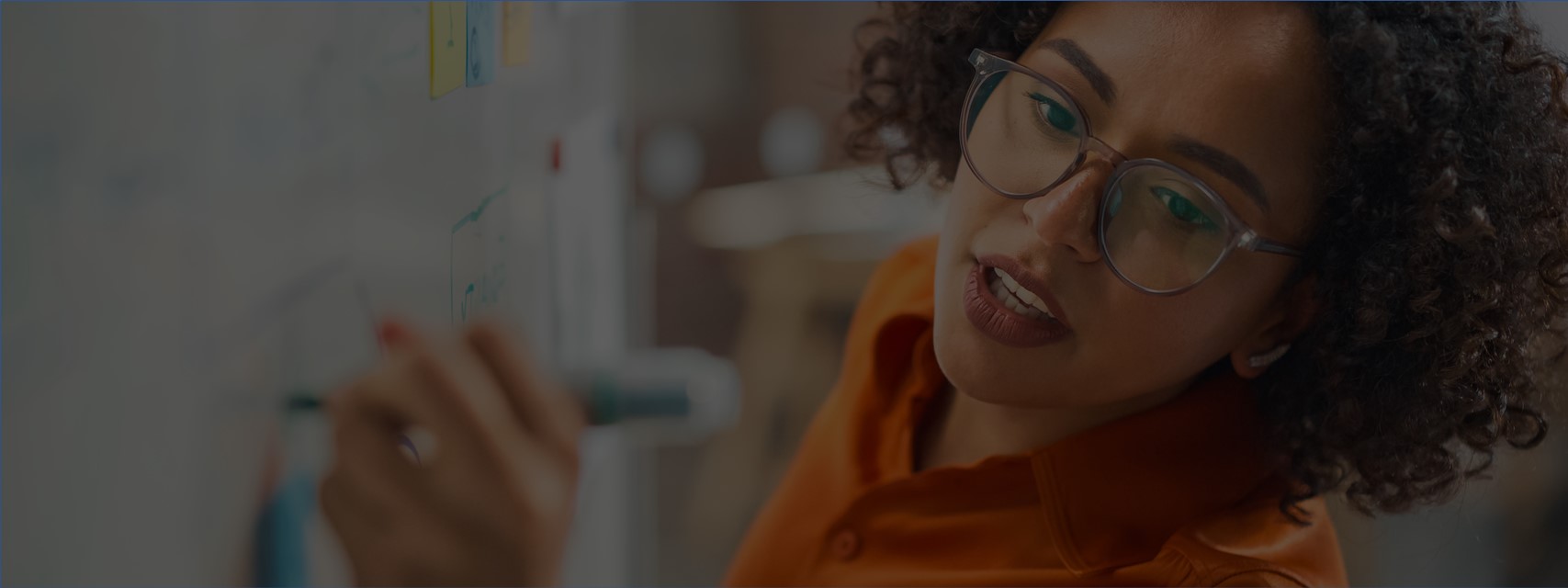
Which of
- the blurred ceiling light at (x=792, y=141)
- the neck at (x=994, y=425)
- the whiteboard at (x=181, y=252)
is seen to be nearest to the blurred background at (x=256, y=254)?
the whiteboard at (x=181, y=252)

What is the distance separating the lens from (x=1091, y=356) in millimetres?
560

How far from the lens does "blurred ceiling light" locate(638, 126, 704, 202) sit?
5.38 feet

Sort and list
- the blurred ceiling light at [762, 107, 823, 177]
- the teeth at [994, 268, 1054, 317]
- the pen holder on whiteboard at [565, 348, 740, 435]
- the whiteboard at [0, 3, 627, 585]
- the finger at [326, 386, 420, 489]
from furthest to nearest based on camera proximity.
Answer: the blurred ceiling light at [762, 107, 823, 177]
the pen holder on whiteboard at [565, 348, 740, 435]
the teeth at [994, 268, 1054, 317]
the finger at [326, 386, 420, 489]
the whiteboard at [0, 3, 627, 585]

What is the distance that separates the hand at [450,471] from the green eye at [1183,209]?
0.31 meters

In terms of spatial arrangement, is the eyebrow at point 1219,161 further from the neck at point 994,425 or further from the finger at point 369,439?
the finger at point 369,439

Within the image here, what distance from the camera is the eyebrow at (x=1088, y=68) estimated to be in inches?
20.6

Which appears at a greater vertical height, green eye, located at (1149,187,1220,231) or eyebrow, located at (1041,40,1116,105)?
eyebrow, located at (1041,40,1116,105)

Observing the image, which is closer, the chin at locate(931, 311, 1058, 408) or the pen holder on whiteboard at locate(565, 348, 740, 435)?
the chin at locate(931, 311, 1058, 408)

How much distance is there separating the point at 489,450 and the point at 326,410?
10cm

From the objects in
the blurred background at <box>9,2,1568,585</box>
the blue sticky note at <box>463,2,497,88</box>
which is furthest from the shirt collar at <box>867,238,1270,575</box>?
the blue sticky note at <box>463,2,497,88</box>

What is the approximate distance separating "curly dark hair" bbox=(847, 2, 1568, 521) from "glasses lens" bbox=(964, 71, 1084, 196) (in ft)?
0.16

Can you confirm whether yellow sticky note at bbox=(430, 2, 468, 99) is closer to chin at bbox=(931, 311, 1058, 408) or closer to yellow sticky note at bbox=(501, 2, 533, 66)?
yellow sticky note at bbox=(501, 2, 533, 66)

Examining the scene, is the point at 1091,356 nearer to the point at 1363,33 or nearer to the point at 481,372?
the point at 1363,33

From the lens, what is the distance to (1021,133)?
56 centimetres
